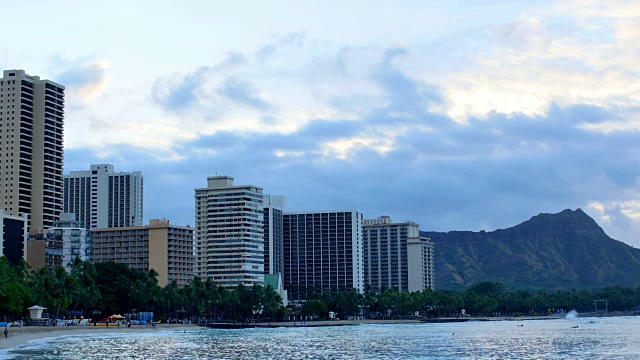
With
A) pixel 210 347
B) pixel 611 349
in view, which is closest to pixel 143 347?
pixel 210 347

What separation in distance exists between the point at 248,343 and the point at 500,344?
38340mm

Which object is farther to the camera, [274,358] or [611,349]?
[611,349]

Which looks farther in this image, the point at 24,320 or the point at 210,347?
the point at 24,320

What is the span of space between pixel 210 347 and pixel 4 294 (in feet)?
141

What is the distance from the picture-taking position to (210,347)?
405 feet

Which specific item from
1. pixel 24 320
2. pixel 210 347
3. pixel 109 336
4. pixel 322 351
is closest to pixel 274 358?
pixel 322 351

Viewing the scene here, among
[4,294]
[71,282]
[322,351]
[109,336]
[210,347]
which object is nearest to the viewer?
[322,351]

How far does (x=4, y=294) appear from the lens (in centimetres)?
14562

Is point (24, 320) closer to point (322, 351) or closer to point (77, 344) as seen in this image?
point (77, 344)

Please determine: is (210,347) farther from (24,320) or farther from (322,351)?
(24,320)

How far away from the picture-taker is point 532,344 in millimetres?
134750

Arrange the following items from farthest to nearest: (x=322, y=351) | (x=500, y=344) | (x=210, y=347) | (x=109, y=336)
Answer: (x=109, y=336) → (x=500, y=344) → (x=210, y=347) → (x=322, y=351)

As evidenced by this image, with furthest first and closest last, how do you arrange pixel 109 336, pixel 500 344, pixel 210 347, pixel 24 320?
pixel 24 320, pixel 109 336, pixel 500 344, pixel 210 347

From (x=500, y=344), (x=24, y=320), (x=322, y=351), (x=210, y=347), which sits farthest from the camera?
(x=24, y=320)
